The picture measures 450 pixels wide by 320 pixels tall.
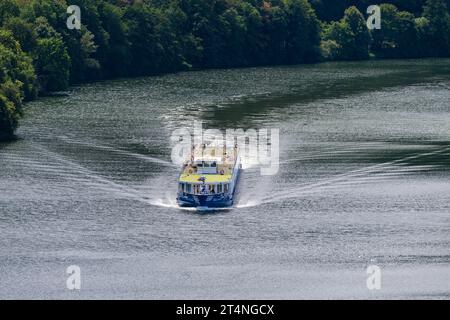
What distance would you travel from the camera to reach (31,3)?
182 m

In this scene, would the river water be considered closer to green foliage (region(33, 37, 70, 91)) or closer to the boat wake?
the boat wake

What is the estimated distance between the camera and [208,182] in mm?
105938

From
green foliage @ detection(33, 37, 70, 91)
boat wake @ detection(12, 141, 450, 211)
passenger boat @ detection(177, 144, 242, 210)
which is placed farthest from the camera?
green foliage @ detection(33, 37, 70, 91)

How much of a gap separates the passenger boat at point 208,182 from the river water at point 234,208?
1.35m

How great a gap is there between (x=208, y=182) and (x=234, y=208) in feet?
10.5

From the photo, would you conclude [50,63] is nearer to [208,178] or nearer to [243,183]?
[243,183]

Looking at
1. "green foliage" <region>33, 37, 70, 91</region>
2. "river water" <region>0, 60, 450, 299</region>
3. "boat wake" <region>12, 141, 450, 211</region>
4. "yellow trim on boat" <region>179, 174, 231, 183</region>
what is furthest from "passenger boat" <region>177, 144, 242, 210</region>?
"green foliage" <region>33, 37, 70, 91</region>

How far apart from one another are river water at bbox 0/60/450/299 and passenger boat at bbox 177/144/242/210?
4.44ft

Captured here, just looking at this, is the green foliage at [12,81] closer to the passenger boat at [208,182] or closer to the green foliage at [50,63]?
the green foliage at [50,63]

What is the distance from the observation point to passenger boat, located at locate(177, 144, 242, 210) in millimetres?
105312

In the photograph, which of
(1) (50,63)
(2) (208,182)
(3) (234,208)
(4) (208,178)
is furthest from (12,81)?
(3) (234,208)
